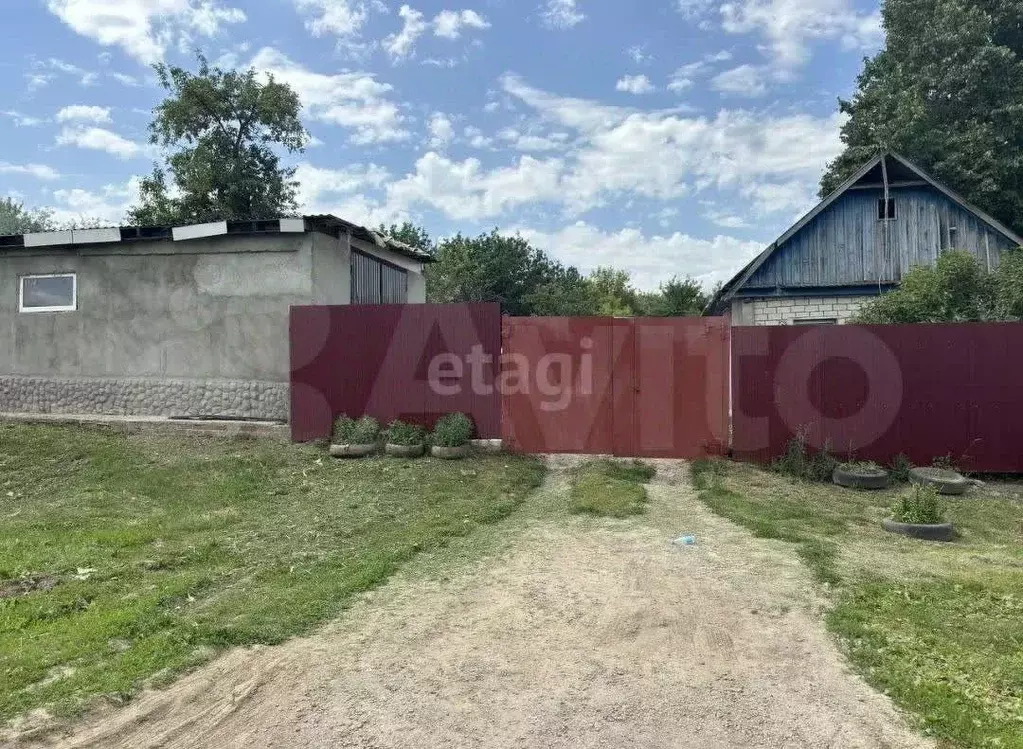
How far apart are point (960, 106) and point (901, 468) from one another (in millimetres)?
16754

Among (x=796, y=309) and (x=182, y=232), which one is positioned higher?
(x=182, y=232)

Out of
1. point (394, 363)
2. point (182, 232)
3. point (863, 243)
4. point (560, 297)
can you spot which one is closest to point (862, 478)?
point (394, 363)

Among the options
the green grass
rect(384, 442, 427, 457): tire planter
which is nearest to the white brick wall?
the green grass

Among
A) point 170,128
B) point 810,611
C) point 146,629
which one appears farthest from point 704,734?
point 170,128

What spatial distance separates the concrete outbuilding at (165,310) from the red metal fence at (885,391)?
7030 millimetres

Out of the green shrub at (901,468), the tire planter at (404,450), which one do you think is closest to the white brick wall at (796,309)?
the green shrub at (901,468)

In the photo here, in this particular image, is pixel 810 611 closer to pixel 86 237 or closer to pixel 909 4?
pixel 86 237

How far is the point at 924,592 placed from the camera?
4.98m

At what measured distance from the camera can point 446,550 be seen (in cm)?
608

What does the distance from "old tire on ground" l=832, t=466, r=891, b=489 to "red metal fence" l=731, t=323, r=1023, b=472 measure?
0.60 meters

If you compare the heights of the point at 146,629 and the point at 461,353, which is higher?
the point at 461,353

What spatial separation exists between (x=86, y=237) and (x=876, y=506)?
499 inches

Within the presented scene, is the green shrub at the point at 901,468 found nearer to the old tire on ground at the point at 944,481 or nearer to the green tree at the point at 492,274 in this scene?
the old tire on ground at the point at 944,481

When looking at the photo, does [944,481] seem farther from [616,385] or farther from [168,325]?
[168,325]
